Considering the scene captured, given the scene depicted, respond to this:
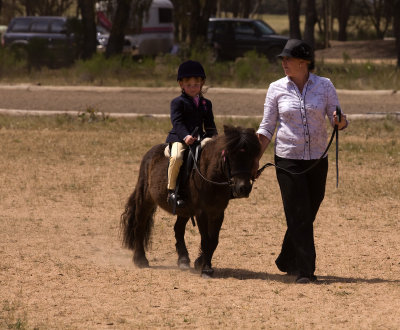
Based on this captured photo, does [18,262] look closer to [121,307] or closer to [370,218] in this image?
[121,307]

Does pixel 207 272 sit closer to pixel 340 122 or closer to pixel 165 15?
pixel 340 122

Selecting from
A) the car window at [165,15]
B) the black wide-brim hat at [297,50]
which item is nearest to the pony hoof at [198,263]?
the black wide-brim hat at [297,50]

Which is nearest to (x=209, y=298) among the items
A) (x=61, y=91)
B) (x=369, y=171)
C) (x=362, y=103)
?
(x=369, y=171)

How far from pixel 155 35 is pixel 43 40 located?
986 centimetres

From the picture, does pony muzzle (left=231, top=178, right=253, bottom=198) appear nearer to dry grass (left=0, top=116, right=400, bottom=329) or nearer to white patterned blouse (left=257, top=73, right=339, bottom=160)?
white patterned blouse (left=257, top=73, right=339, bottom=160)

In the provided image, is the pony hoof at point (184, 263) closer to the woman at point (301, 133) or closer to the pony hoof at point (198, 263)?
the pony hoof at point (198, 263)

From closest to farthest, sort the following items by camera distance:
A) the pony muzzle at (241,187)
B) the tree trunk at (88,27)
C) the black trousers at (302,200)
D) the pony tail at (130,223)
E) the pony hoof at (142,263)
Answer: the pony muzzle at (241,187) → the black trousers at (302,200) → the pony hoof at (142,263) → the pony tail at (130,223) → the tree trunk at (88,27)

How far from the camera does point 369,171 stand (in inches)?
527

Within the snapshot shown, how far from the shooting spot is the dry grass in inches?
252

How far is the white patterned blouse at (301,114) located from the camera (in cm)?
717

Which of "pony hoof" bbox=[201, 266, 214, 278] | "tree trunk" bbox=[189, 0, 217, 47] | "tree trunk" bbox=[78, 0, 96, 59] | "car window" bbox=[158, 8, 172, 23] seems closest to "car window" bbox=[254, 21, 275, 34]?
"car window" bbox=[158, 8, 172, 23]

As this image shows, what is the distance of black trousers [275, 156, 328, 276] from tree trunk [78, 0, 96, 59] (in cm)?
2211

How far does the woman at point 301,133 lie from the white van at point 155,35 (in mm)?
30307

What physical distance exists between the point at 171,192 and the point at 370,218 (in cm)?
350
